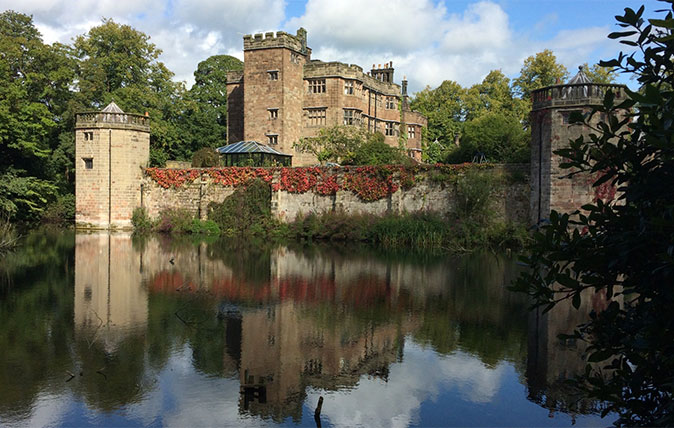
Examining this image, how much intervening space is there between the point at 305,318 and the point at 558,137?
49.7 feet

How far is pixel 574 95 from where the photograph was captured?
22.2 metres

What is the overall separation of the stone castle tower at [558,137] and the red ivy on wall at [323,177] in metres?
2.65

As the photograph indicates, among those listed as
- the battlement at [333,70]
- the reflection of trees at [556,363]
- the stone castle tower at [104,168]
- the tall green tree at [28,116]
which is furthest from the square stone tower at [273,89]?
the reflection of trees at [556,363]

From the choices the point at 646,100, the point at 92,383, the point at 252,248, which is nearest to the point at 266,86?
the point at 252,248

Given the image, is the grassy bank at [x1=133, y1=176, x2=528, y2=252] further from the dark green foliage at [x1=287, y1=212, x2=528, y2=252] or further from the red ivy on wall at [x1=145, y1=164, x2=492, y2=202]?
the red ivy on wall at [x1=145, y1=164, x2=492, y2=202]

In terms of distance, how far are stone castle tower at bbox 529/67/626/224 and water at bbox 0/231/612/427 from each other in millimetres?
7247

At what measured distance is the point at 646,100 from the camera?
3266 millimetres

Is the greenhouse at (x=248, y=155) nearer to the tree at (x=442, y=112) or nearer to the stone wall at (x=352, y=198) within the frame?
the stone wall at (x=352, y=198)

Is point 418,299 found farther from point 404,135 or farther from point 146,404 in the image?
point 404,135

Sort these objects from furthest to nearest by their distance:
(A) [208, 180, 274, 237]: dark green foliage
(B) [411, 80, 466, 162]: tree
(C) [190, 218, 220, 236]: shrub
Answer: (B) [411, 80, 466, 162]: tree → (C) [190, 218, 220, 236]: shrub → (A) [208, 180, 274, 237]: dark green foliage

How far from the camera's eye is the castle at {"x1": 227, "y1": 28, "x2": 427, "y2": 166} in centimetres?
3762

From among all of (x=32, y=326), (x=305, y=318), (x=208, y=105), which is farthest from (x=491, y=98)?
(x=32, y=326)

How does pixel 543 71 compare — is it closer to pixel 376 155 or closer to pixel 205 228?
pixel 376 155

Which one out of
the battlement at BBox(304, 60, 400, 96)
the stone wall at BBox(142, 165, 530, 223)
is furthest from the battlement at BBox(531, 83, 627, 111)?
the battlement at BBox(304, 60, 400, 96)
